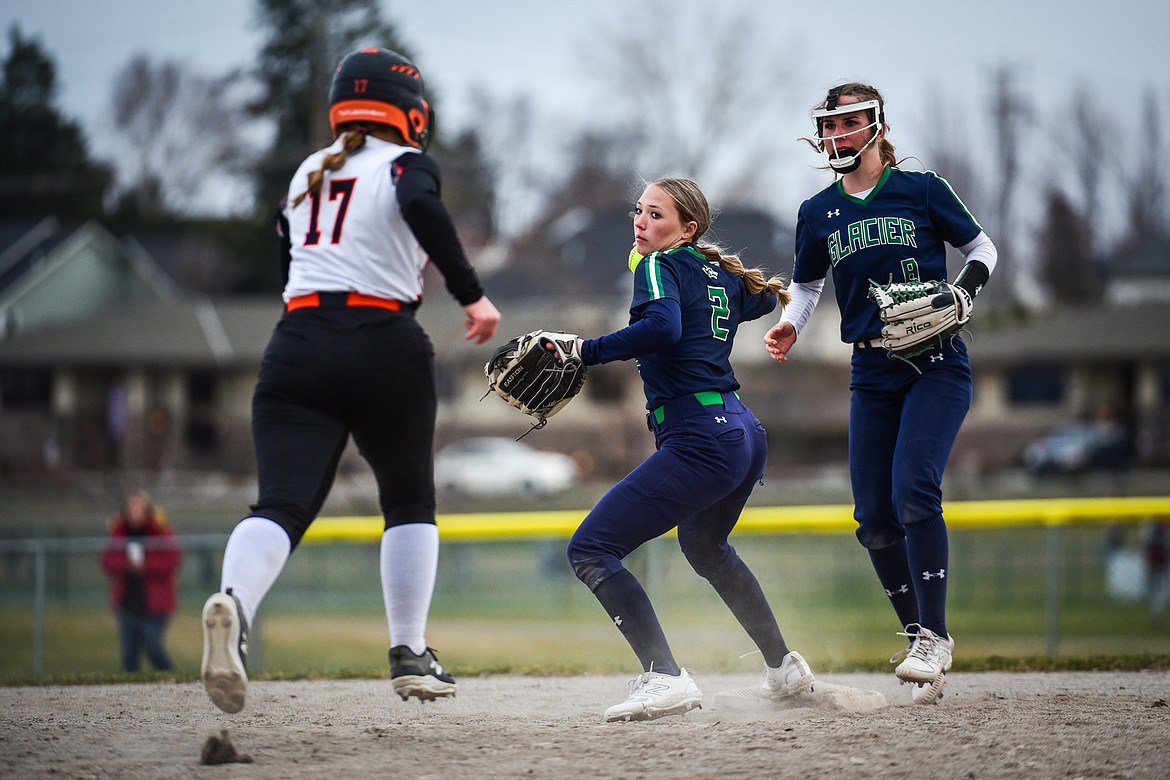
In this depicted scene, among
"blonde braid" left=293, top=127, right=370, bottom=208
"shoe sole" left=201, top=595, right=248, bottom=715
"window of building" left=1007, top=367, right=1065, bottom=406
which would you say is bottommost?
"shoe sole" left=201, top=595, right=248, bottom=715

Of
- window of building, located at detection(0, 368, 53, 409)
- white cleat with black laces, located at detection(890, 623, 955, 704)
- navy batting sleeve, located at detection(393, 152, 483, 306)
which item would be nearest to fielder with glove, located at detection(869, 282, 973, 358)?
white cleat with black laces, located at detection(890, 623, 955, 704)

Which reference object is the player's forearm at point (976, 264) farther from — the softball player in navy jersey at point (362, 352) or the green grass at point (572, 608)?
the green grass at point (572, 608)

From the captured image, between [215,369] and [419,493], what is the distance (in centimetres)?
3883

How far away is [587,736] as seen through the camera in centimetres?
449

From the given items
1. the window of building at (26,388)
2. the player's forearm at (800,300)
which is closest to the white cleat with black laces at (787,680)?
the player's forearm at (800,300)

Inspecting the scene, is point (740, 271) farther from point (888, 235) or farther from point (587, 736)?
point (587, 736)

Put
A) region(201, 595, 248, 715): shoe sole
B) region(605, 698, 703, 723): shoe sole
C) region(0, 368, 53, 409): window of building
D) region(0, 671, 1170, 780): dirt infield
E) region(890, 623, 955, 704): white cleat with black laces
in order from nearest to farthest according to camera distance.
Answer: region(0, 671, 1170, 780): dirt infield → region(201, 595, 248, 715): shoe sole → region(605, 698, 703, 723): shoe sole → region(890, 623, 955, 704): white cleat with black laces → region(0, 368, 53, 409): window of building

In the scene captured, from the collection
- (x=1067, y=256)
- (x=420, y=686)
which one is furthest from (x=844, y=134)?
(x=1067, y=256)

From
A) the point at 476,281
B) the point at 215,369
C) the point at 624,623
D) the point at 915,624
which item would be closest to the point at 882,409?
the point at 915,624

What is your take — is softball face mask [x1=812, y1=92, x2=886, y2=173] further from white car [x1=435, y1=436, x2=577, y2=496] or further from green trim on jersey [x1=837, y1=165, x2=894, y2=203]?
white car [x1=435, y1=436, x2=577, y2=496]

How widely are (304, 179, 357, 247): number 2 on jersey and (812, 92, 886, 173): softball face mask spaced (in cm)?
206

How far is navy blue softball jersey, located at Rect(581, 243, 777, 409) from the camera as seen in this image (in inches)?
191

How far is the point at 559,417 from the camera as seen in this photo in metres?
41.2

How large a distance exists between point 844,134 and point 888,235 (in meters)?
0.46
